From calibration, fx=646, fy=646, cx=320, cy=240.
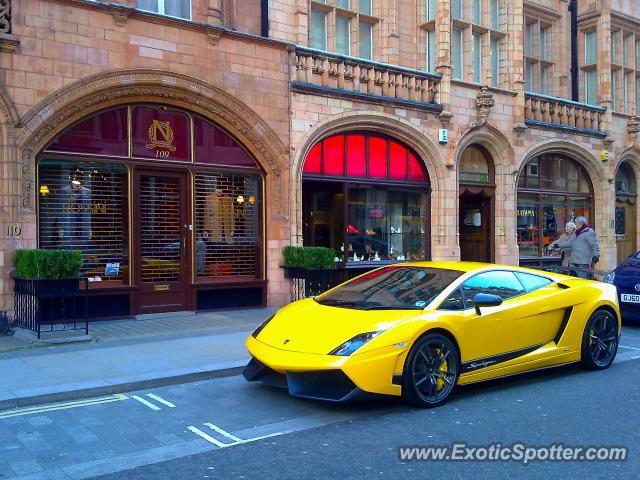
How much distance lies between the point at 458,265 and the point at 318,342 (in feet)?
7.27

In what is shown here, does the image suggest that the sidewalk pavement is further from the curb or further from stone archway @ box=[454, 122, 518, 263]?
stone archway @ box=[454, 122, 518, 263]

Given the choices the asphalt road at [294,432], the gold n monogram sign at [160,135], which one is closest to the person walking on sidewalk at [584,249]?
the asphalt road at [294,432]

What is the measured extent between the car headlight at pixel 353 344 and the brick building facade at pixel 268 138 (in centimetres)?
652

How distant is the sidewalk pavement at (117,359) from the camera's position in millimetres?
6883

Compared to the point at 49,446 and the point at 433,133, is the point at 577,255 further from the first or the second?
the point at 49,446

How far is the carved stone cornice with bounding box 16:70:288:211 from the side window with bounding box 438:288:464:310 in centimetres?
680

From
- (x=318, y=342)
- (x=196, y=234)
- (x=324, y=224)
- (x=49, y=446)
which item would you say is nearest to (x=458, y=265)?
(x=318, y=342)

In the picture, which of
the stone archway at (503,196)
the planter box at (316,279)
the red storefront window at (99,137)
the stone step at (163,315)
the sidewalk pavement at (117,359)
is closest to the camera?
the sidewalk pavement at (117,359)

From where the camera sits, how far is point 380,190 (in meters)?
15.4

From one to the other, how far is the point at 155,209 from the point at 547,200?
12392 mm

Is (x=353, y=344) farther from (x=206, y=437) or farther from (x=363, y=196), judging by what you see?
(x=363, y=196)

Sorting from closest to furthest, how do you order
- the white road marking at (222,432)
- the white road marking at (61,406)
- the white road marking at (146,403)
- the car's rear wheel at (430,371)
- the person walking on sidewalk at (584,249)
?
the white road marking at (222,432)
the car's rear wheel at (430,371)
the white road marking at (61,406)
the white road marking at (146,403)
the person walking on sidewalk at (584,249)

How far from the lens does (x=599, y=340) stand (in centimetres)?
788

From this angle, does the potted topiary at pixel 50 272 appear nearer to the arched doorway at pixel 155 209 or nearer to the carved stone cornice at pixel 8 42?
the arched doorway at pixel 155 209
